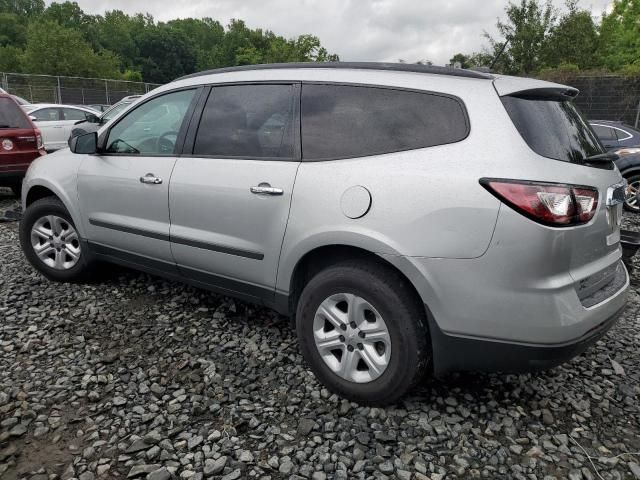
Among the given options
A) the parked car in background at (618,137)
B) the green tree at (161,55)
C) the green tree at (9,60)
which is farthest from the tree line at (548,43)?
the green tree at (161,55)

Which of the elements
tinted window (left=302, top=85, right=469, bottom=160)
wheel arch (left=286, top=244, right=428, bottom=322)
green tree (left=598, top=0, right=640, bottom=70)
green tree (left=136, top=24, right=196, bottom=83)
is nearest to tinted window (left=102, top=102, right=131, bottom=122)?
tinted window (left=302, top=85, right=469, bottom=160)

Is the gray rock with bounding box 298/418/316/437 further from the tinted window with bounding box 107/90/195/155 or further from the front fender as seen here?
the front fender

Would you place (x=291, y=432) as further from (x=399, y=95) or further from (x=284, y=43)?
(x=284, y=43)

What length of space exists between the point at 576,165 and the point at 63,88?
100ft

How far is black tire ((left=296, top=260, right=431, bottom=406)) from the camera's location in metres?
2.43

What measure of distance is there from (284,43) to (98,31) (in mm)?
41820

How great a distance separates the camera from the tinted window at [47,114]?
12123 millimetres

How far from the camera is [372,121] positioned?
263 cm

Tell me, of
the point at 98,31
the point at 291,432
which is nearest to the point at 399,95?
the point at 291,432

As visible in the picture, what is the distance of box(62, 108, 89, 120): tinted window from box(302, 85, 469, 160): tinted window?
11841mm

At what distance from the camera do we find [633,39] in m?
25.6

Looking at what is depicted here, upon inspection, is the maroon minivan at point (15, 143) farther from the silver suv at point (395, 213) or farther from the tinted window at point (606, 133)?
the tinted window at point (606, 133)

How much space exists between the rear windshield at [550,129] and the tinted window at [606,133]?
7.45 m

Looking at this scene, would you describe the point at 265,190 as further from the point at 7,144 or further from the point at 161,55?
the point at 161,55
